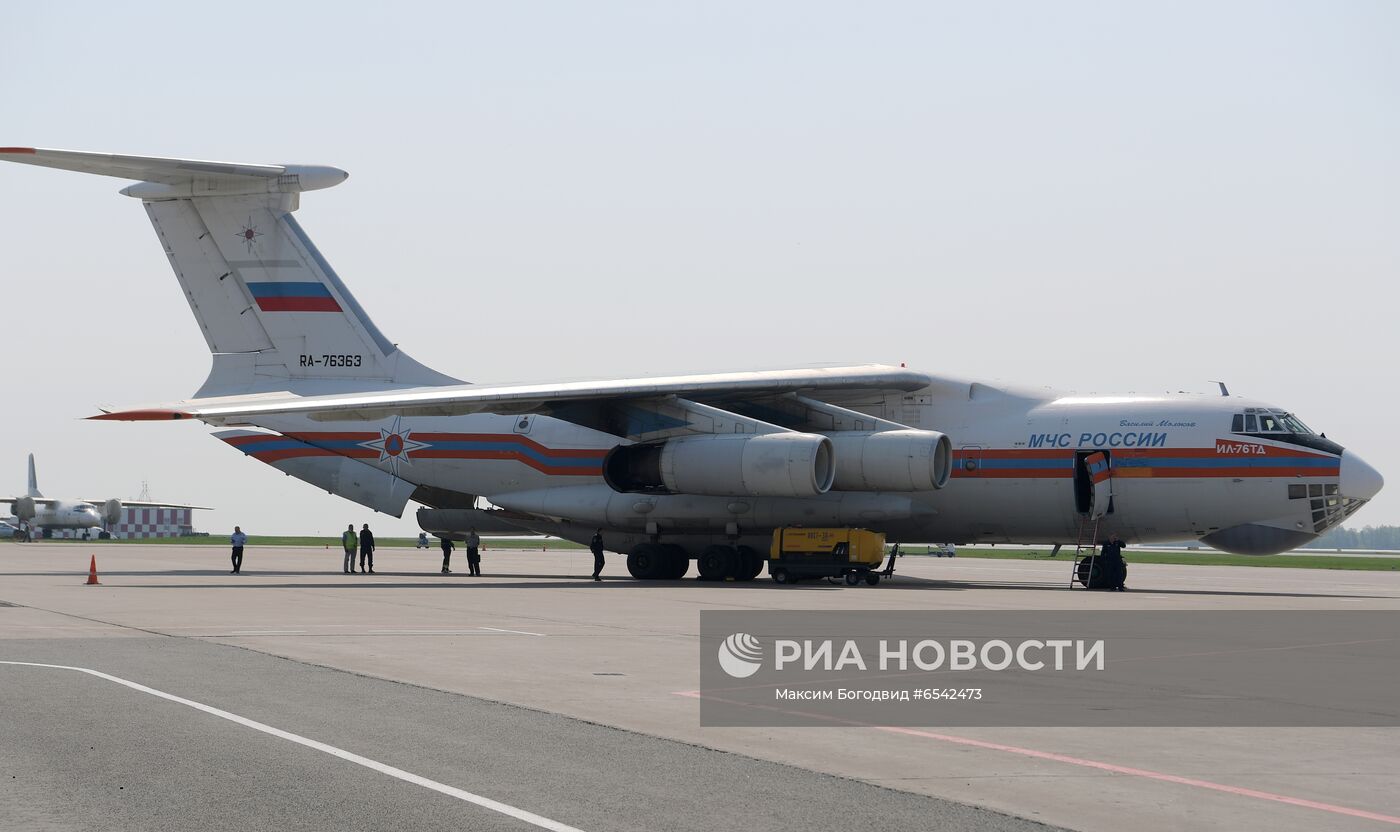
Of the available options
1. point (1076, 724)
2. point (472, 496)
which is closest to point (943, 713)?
point (1076, 724)

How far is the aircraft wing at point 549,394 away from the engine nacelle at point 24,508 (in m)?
60.7

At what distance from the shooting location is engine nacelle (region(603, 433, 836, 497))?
1024 inches

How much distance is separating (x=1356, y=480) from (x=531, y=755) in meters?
21.2

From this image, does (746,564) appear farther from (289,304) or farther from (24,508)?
(24,508)

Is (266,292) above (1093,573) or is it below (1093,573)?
above

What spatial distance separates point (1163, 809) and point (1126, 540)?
21.6 meters

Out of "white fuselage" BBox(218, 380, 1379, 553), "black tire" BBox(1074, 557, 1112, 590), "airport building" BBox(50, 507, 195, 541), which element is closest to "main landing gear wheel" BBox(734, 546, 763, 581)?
"white fuselage" BBox(218, 380, 1379, 553)

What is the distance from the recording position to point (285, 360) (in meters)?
32.8

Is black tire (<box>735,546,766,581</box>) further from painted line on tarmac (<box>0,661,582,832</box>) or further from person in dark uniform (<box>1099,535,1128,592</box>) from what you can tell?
painted line on tarmac (<box>0,661,582,832</box>)

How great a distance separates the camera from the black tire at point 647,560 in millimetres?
30219

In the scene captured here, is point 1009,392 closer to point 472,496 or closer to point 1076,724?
point 472,496

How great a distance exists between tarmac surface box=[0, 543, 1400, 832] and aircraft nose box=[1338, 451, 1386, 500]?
15909 millimetres

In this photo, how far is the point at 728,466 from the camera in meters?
26.8

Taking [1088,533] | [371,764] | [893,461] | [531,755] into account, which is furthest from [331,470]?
[371,764]
